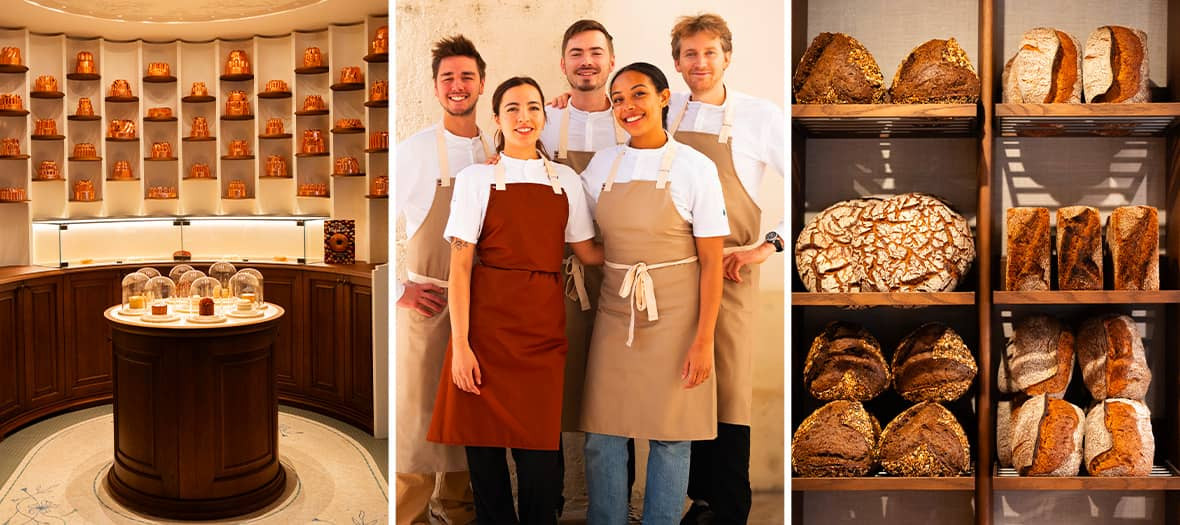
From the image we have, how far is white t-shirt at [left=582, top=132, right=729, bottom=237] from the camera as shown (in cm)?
227

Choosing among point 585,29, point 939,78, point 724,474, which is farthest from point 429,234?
point 939,78

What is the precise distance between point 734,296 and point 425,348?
861 millimetres

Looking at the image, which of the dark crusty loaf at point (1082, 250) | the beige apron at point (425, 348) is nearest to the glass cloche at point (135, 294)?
the beige apron at point (425, 348)

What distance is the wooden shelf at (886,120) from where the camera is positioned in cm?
222

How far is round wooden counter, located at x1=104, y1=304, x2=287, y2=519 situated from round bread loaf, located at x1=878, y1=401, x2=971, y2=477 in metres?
2.85

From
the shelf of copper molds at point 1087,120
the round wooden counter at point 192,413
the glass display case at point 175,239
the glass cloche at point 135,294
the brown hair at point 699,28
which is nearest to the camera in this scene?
the shelf of copper molds at point 1087,120

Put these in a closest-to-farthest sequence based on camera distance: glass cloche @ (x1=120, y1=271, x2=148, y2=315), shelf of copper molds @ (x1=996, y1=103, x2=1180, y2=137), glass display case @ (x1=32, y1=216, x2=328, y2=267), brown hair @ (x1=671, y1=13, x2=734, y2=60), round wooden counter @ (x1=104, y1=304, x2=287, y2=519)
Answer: shelf of copper molds @ (x1=996, y1=103, x2=1180, y2=137), brown hair @ (x1=671, y1=13, x2=734, y2=60), round wooden counter @ (x1=104, y1=304, x2=287, y2=519), glass cloche @ (x1=120, y1=271, x2=148, y2=315), glass display case @ (x1=32, y1=216, x2=328, y2=267)

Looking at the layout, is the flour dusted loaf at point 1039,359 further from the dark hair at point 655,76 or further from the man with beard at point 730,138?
the dark hair at point 655,76

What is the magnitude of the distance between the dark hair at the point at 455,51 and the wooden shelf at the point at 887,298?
1.04 metres

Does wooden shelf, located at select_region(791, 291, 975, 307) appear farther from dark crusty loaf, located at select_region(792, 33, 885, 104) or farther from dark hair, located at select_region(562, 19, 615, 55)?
dark hair, located at select_region(562, 19, 615, 55)

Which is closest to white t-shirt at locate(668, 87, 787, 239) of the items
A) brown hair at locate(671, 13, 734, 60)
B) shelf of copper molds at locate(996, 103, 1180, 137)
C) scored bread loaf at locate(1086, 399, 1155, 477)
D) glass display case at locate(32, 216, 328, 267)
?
brown hair at locate(671, 13, 734, 60)

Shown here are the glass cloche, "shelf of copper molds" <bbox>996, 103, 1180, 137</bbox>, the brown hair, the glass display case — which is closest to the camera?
"shelf of copper molds" <bbox>996, 103, 1180, 137</bbox>

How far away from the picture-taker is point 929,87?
2.26 m

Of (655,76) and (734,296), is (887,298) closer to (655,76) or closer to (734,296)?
(734,296)
